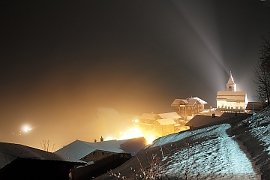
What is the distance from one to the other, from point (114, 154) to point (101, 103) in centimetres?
9253

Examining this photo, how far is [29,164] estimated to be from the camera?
10148mm

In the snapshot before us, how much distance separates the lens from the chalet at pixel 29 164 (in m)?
9.27

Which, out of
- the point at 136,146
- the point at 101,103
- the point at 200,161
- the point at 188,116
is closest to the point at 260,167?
the point at 200,161

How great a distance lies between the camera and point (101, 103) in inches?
4525

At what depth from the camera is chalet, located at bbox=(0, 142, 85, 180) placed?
365 inches

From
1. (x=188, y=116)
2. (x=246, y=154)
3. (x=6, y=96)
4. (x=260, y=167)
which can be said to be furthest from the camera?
(x=6, y=96)

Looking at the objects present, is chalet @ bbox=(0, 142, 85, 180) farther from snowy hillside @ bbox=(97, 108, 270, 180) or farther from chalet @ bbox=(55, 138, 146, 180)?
chalet @ bbox=(55, 138, 146, 180)

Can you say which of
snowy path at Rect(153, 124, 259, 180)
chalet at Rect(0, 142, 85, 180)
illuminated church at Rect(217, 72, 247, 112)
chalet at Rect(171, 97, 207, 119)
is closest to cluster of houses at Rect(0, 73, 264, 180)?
chalet at Rect(0, 142, 85, 180)

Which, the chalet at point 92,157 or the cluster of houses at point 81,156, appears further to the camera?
the chalet at point 92,157

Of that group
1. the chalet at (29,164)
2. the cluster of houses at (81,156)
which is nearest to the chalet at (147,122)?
the cluster of houses at (81,156)

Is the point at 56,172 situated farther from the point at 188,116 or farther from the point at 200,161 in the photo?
the point at 188,116

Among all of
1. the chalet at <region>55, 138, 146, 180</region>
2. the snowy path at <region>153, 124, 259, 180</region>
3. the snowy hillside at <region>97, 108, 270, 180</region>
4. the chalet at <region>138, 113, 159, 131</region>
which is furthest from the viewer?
the chalet at <region>138, 113, 159, 131</region>

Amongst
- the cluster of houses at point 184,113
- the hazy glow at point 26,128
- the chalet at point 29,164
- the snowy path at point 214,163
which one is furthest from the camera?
the hazy glow at point 26,128

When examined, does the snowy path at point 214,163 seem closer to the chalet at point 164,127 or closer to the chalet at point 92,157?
the chalet at point 92,157
